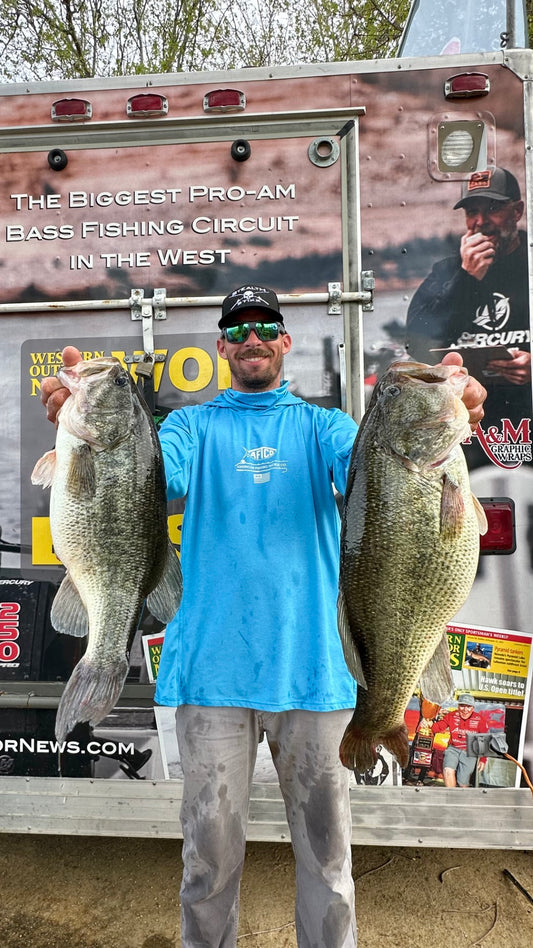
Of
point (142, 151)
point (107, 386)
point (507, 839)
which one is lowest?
point (507, 839)

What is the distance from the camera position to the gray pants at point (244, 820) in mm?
2047

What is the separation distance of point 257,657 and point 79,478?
85 cm

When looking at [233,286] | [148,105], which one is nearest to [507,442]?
[233,286]

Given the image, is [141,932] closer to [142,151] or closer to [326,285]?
[326,285]

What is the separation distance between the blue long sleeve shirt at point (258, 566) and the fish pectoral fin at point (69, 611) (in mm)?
399

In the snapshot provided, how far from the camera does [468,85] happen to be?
2.66 m

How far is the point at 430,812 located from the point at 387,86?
307 cm

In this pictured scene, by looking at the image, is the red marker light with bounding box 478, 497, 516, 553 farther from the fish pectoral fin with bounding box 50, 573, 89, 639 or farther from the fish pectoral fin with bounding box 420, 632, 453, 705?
the fish pectoral fin with bounding box 50, 573, 89, 639

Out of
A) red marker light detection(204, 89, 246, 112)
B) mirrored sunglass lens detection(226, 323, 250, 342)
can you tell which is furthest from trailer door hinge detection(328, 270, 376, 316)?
red marker light detection(204, 89, 246, 112)

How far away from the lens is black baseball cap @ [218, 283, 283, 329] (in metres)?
2.24

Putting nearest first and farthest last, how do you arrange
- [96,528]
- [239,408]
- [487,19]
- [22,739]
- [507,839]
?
1. [96,528]
2. [239,408]
3. [507,839]
4. [22,739]
5. [487,19]

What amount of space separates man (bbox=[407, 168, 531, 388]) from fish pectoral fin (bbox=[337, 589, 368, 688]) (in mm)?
1385

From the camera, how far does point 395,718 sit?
1765 mm

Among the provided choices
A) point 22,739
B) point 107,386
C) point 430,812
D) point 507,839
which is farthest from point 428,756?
point 107,386
